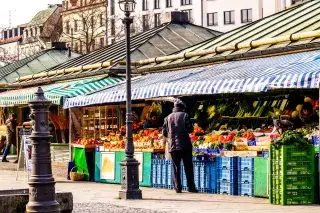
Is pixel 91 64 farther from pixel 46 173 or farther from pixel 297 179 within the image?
pixel 46 173

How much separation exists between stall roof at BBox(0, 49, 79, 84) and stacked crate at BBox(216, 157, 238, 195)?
25227mm

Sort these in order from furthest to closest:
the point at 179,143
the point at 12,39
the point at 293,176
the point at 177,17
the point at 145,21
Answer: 1. the point at 12,39
2. the point at 145,21
3. the point at 177,17
4. the point at 179,143
5. the point at 293,176

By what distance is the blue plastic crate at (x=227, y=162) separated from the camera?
19516mm

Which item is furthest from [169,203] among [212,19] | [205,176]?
[212,19]

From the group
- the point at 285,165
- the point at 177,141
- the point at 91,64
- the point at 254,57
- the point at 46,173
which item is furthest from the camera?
the point at 91,64

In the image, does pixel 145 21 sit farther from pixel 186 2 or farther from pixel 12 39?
pixel 12 39

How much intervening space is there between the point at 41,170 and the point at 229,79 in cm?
885

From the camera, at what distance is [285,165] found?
1706 centimetres

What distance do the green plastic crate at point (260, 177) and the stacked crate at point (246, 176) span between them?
0.56ft

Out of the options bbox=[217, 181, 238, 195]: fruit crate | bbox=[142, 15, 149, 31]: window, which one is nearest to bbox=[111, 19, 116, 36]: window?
bbox=[142, 15, 149, 31]: window

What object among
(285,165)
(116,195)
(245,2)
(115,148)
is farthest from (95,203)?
(245,2)

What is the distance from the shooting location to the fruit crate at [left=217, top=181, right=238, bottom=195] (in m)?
19.5

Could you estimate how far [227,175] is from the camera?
19734 mm

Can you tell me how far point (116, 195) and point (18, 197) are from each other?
6.81 metres
